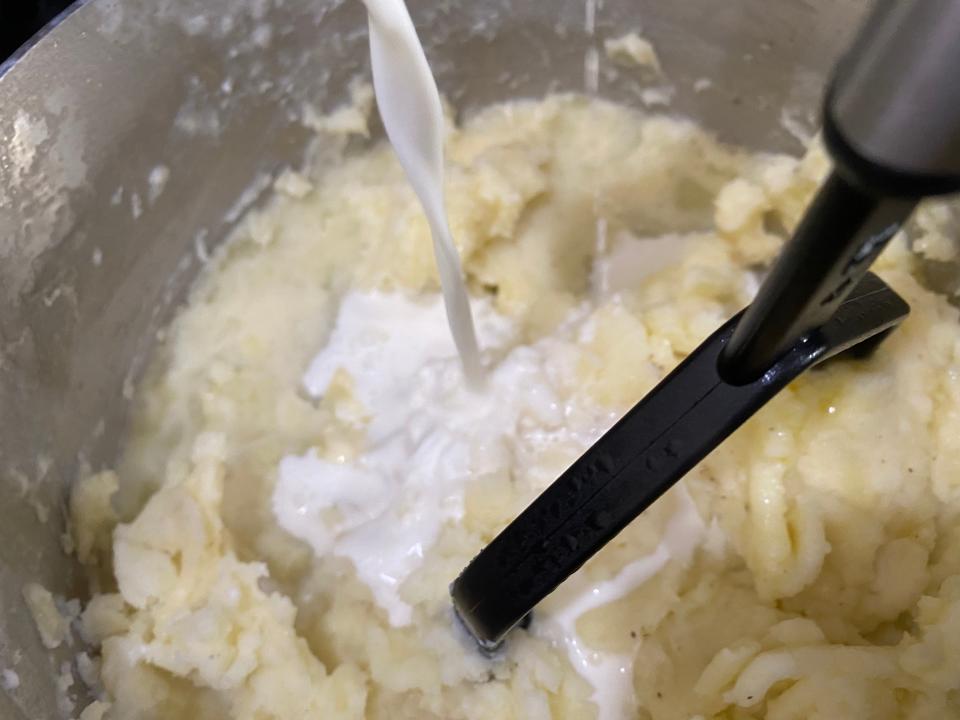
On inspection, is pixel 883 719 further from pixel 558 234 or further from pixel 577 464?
pixel 558 234

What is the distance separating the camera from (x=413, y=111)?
88 centimetres

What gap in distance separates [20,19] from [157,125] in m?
0.19

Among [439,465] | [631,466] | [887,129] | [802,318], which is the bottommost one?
[439,465]

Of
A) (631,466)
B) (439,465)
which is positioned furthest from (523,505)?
(631,466)

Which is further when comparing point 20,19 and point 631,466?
point 20,19

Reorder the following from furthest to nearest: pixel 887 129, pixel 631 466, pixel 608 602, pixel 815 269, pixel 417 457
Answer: pixel 417 457
pixel 608 602
pixel 631 466
pixel 815 269
pixel 887 129

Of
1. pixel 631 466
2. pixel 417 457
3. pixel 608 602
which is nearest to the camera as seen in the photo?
pixel 631 466

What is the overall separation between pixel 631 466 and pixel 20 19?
0.89m

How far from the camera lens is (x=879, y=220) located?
0.45 m

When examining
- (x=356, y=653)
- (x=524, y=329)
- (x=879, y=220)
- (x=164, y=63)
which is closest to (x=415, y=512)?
(x=356, y=653)

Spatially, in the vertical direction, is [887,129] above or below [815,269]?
above

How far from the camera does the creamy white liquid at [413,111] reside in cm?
81

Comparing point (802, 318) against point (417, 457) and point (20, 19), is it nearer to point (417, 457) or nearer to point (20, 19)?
point (417, 457)

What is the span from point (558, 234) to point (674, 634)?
0.61 metres
